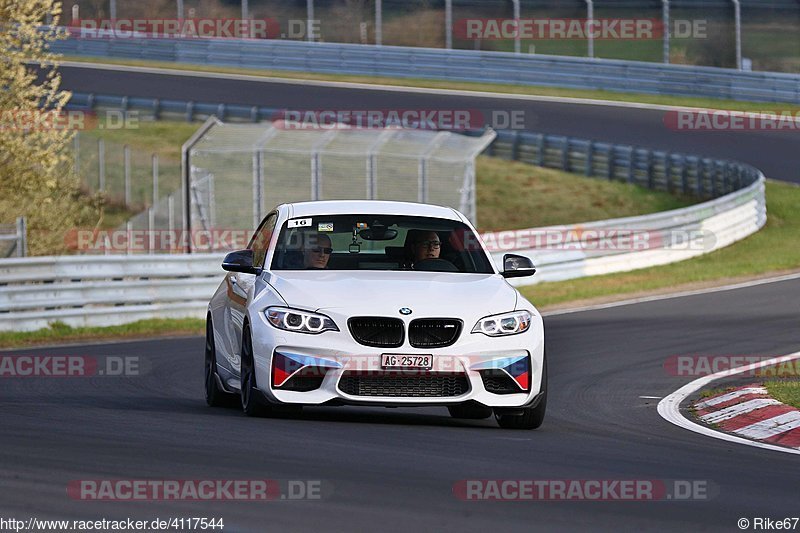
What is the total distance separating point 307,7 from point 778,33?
13.5 m

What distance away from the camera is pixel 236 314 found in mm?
10531

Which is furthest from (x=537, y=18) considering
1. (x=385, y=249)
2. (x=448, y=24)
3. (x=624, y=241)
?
(x=385, y=249)

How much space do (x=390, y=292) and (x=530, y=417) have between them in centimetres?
125

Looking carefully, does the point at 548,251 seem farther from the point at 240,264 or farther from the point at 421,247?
the point at 240,264

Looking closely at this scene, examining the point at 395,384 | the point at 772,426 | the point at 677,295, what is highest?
the point at 395,384

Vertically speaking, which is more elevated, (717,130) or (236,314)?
(236,314)

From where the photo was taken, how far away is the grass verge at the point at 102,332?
1877cm

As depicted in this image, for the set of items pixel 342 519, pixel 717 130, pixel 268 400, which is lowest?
pixel 717 130

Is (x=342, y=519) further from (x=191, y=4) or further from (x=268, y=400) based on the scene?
(x=191, y=4)

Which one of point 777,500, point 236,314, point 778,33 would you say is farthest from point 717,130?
point 777,500

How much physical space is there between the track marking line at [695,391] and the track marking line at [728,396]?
190 mm

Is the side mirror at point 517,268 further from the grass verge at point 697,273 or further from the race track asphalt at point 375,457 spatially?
the grass verge at point 697,273

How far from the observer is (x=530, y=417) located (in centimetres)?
993

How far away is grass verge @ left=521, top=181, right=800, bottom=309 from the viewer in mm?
23250
